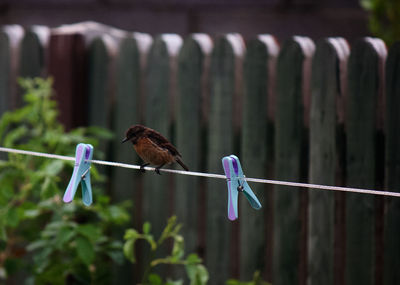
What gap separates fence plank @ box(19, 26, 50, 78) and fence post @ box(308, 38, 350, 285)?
6.83 ft

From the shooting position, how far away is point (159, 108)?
4.27 metres

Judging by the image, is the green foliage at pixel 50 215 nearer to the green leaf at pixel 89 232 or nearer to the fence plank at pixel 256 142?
the green leaf at pixel 89 232

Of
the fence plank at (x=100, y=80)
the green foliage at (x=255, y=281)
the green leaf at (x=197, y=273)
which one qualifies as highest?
the fence plank at (x=100, y=80)

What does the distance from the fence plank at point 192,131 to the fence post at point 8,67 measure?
141cm

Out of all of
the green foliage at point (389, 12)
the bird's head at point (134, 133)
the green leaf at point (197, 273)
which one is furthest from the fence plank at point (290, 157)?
the green foliage at point (389, 12)

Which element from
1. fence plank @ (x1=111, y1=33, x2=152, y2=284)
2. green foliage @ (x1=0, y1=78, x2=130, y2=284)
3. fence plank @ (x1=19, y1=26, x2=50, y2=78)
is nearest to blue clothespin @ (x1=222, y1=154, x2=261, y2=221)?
green foliage @ (x1=0, y1=78, x2=130, y2=284)

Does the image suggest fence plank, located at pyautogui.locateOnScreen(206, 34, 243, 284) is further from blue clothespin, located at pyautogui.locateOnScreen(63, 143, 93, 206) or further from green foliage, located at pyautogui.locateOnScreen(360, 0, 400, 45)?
green foliage, located at pyautogui.locateOnScreen(360, 0, 400, 45)

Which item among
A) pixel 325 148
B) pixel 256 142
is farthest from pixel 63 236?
pixel 325 148

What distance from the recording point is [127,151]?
4.41 meters

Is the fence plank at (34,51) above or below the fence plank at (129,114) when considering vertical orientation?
above

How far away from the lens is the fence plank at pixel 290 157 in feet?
12.1

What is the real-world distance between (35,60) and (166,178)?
137 centimetres

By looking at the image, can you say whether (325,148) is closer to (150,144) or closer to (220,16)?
(150,144)

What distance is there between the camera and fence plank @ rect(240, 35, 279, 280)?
12.6 feet
